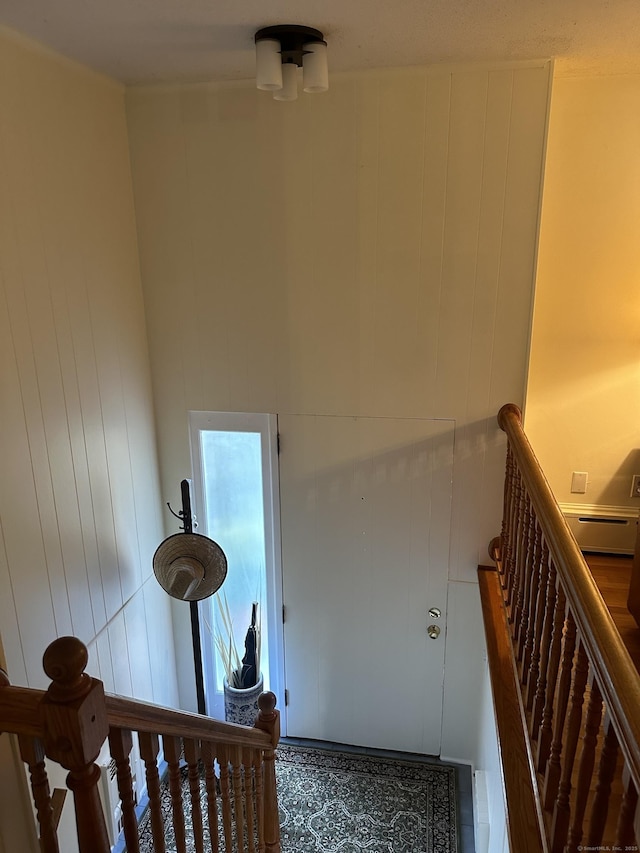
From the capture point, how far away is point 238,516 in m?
3.24

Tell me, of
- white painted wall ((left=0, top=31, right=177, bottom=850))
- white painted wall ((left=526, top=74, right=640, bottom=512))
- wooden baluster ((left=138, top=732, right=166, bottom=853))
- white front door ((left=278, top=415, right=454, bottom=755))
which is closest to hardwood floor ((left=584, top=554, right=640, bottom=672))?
white painted wall ((left=526, top=74, right=640, bottom=512))

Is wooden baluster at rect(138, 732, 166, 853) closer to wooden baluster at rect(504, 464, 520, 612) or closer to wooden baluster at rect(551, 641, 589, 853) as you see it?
wooden baluster at rect(551, 641, 589, 853)

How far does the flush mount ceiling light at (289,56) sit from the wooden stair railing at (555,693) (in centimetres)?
150

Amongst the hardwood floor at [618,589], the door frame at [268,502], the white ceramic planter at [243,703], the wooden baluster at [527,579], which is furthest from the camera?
the white ceramic planter at [243,703]

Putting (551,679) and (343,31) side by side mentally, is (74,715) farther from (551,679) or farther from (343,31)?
(343,31)

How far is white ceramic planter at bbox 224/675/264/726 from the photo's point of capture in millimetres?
3219

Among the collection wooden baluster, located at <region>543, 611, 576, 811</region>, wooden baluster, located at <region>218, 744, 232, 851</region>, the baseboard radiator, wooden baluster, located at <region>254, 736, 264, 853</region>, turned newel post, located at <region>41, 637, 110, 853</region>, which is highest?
turned newel post, located at <region>41, 637, 110, 853</region>

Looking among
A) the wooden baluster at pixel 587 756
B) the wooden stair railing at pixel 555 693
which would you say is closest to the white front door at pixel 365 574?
the wooden stair railing at pixel 555 693

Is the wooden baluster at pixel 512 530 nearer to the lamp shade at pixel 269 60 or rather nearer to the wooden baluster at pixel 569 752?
the wooden baluster at pixel 569 752

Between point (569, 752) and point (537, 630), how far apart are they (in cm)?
46

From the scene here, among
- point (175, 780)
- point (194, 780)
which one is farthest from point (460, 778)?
point (175, 780)

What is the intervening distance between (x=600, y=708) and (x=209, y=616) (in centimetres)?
255

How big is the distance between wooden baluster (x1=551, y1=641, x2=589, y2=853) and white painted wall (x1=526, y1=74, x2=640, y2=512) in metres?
1.90

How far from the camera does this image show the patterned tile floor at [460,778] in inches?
116
